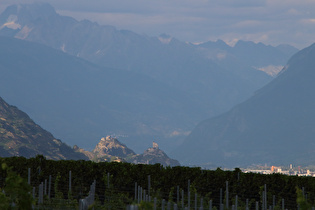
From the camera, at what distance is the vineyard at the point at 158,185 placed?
56.7 m

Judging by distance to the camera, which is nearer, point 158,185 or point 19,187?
point 19,187

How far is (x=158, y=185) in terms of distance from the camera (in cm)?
6119

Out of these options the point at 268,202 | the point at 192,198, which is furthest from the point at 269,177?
the point at 192,198

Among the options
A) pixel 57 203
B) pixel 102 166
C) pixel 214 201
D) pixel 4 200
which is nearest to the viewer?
pixel 4 200

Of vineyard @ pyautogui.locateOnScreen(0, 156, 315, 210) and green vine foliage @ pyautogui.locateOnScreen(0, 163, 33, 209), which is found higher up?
vineyard @ pyautogui.locateOnScreen(0, 156, 315, 210)

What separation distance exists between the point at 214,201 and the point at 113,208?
8.76 metres

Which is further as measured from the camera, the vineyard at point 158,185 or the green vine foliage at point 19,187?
the vineyard at point 158,185

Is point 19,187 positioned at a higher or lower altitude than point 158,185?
lower

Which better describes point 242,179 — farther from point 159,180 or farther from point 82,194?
point 82,194

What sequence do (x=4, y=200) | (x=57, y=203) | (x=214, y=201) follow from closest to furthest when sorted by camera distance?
1. (x=4, y=200)
2. (x=57, y=203)
3. (x=214, y=201)

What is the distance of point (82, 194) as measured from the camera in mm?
62375

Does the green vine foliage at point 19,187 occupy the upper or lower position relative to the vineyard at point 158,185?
lower

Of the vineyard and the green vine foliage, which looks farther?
the vineyard

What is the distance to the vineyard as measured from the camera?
5669cm
